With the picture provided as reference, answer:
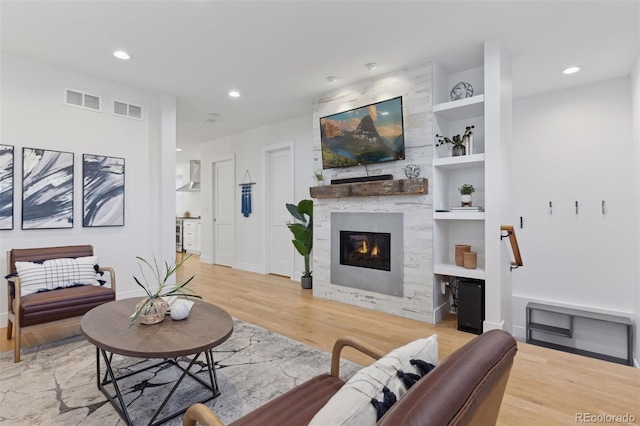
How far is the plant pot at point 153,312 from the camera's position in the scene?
1973mm

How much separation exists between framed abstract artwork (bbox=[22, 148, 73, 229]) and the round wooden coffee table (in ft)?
6.64

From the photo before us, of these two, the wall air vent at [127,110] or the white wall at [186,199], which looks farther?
the white wall at [186,199]

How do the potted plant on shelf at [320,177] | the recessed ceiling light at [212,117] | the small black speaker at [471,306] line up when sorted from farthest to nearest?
the recessed ceiling light at [212,117] → the potted plant on shelf at [320,177] → the small black speaker at [471,306]

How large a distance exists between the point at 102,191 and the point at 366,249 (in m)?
3.41

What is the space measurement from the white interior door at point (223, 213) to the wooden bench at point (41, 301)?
376cm

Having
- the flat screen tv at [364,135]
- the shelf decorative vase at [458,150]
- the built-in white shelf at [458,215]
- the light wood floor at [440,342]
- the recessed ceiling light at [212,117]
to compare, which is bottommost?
the light wood floor at [440,342]

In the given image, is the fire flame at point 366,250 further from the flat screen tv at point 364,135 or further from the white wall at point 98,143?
the white wall at point 98,143

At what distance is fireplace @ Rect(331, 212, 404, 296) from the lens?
3709mm

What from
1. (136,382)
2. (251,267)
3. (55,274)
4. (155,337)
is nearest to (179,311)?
(155,337)

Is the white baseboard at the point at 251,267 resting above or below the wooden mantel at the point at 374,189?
below

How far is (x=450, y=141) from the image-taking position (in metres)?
3.48

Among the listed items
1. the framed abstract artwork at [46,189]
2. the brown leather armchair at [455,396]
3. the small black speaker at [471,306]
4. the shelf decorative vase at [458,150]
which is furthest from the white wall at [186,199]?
the brown leather armchair at [455,396]

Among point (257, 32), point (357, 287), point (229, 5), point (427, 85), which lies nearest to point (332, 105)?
point (427, 85)

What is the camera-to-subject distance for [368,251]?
3.99 meters
